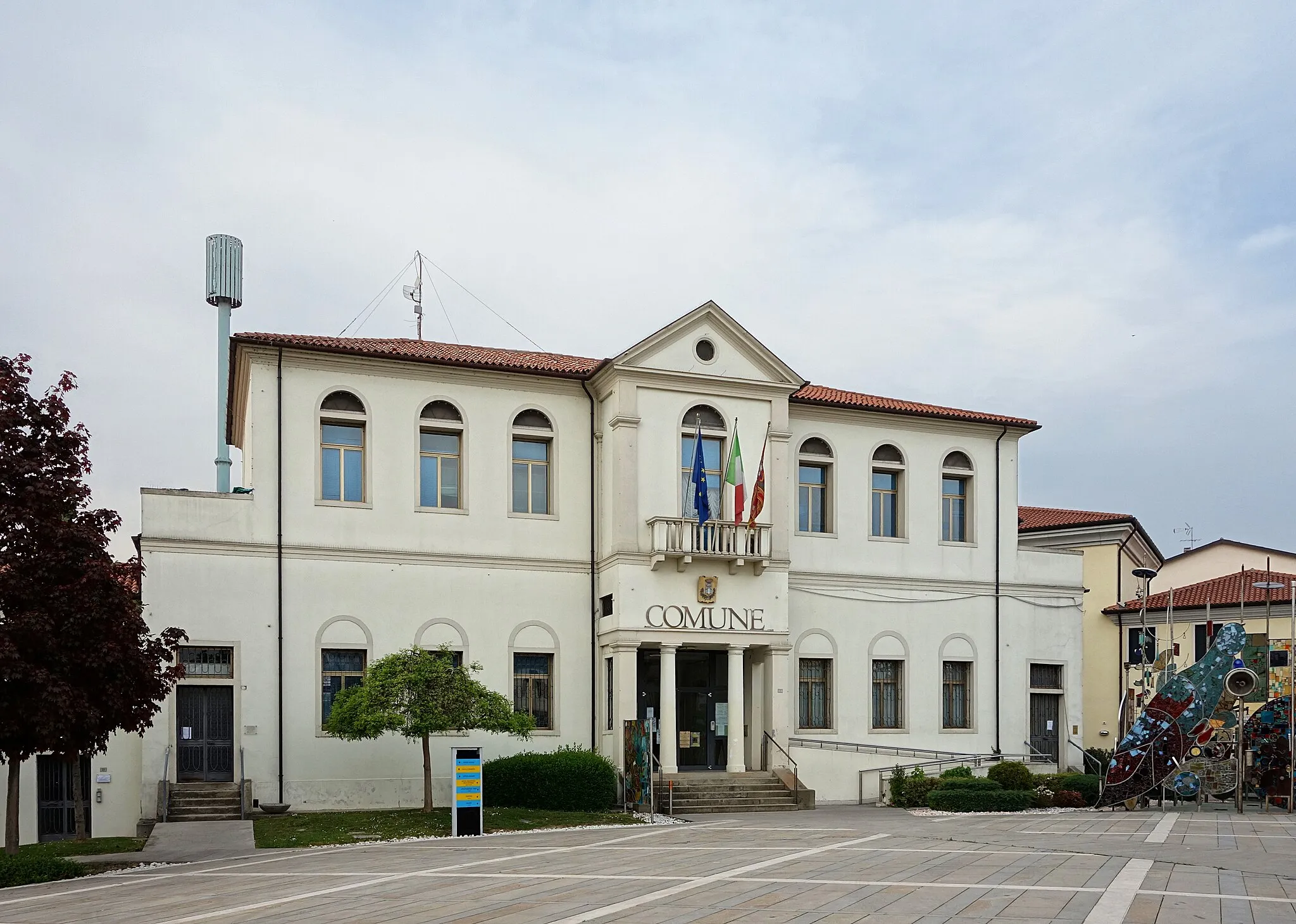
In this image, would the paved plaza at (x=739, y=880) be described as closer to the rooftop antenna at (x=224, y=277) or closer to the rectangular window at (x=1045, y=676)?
the rectangular window at (x=1045, y=676)

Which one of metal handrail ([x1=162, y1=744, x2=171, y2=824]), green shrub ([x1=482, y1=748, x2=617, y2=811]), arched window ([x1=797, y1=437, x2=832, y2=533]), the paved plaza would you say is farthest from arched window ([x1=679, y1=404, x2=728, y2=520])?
metal handrail ([x1=162, y1=744, x2=171, y2=824])

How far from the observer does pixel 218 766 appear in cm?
2609

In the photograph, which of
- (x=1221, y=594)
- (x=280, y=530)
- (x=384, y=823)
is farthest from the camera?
(x=1221, y=594)

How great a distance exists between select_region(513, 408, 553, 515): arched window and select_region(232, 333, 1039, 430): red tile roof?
1.15 m

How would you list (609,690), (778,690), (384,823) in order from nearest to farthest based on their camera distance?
(384,823) → (609,690) → (778,690)

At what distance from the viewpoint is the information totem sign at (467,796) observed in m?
22.3

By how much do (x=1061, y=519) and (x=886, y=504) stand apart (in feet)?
52.1

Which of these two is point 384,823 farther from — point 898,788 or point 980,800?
point 980,800

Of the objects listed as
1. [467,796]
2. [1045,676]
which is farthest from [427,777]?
[1045,676]

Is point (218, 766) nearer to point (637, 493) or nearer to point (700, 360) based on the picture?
point (637, 493)

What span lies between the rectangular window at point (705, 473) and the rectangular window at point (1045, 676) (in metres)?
10.6

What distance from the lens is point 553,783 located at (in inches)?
1017

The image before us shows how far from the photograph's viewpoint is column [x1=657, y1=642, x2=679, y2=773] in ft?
91.4

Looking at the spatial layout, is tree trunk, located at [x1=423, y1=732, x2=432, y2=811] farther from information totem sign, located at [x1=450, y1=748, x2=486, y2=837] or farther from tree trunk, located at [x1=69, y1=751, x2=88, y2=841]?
tree trunk, located at [x1=69, y1=751, x2=88, y2=841]
